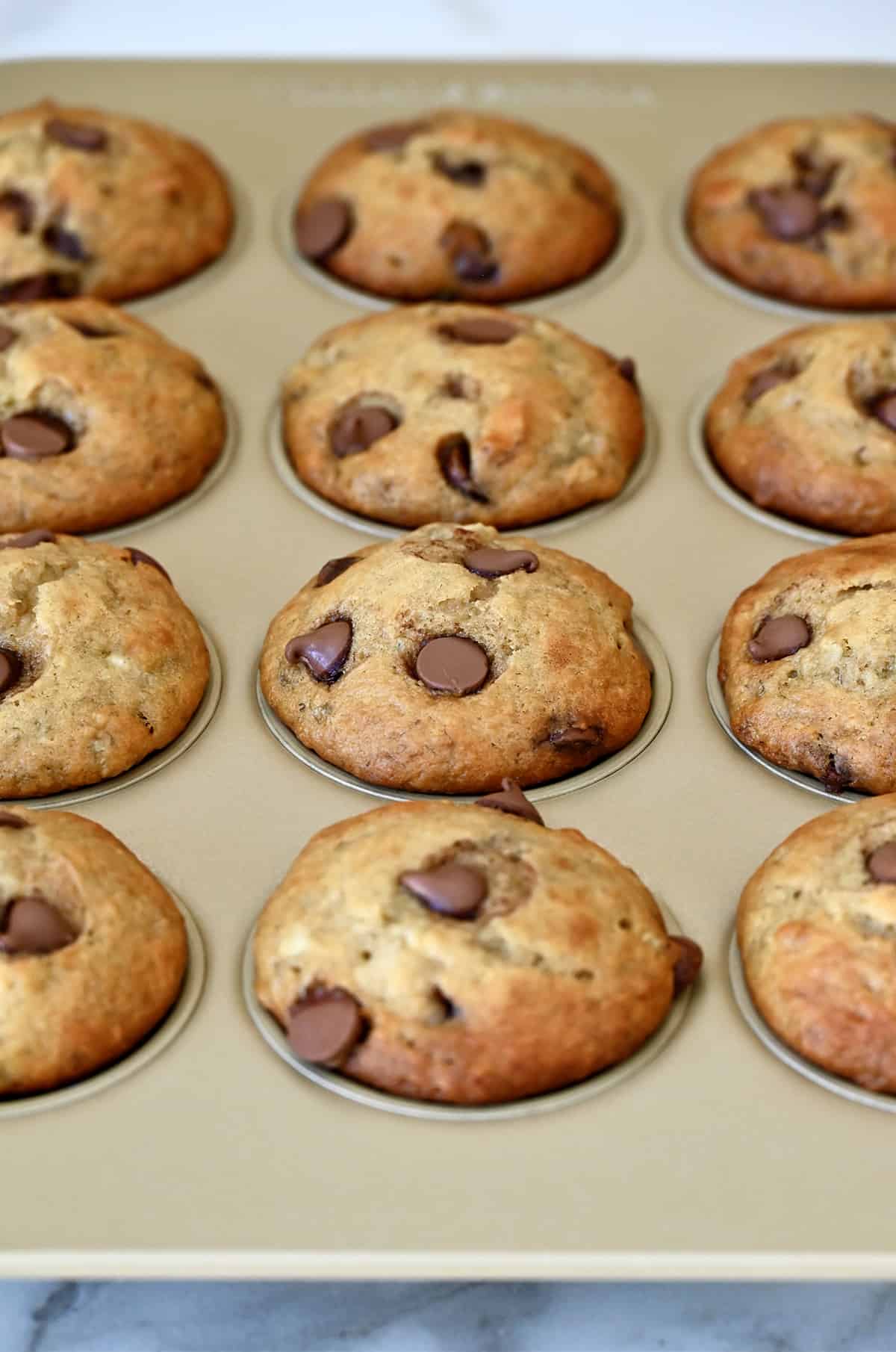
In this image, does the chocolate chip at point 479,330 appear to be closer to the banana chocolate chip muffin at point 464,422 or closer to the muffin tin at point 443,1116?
the banana chocolate chip muffin at point 464,422

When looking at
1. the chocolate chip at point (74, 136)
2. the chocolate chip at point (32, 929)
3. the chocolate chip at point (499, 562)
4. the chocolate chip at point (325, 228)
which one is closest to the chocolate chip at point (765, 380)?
the chocolate chip at point (499, 562)

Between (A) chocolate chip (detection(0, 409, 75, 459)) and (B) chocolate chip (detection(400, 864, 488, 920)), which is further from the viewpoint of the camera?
(A) chocolate chip (detection(0, 409, 75, 459))

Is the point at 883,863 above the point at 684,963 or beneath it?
above

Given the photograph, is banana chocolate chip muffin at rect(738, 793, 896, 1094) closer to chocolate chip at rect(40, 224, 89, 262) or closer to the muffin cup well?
the muffin cup well

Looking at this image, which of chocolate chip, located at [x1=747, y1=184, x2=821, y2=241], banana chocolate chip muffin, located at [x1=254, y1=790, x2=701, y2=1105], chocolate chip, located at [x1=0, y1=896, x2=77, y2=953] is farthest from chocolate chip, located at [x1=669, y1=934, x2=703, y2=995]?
chocolate chip, located at [x1=747, y1=184, x2=821, y2=241]

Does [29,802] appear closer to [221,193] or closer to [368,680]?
[368,680]

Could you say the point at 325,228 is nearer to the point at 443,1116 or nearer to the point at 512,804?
the point at 512,804

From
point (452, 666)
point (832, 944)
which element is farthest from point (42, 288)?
point (832, 944)
